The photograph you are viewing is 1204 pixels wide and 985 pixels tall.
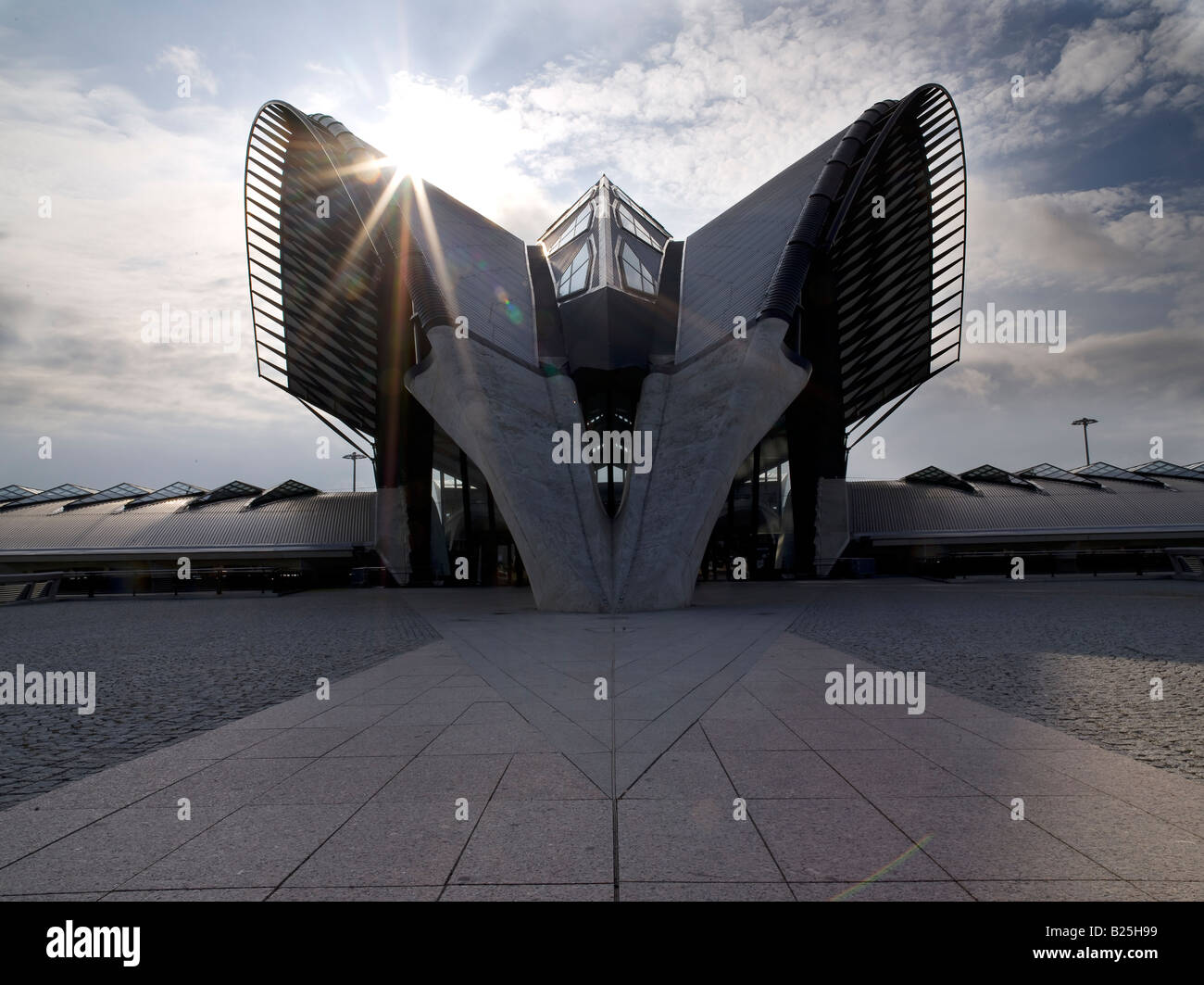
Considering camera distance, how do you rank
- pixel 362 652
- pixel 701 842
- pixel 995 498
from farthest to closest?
pixel 995 498
pixel 362 652
pixel 701 842

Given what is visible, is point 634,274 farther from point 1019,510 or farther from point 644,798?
point 644,798

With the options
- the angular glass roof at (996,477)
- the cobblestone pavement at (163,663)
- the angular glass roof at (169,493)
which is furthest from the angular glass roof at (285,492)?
the angular glass roof at (996,477)

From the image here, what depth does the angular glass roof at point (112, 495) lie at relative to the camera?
42.6 meters

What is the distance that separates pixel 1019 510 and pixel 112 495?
2068 inches

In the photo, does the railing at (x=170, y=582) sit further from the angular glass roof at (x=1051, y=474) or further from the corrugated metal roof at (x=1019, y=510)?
the angular glass roof at (x=1051, y=474)

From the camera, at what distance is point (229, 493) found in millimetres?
43281

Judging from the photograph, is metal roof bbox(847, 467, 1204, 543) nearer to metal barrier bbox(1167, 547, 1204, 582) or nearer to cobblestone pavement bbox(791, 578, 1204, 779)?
metal barrier bbox(1167, 547, 1204, 582)

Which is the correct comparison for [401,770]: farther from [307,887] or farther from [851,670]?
[851,670]

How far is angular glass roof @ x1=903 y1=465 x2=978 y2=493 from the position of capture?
40438 millimetres

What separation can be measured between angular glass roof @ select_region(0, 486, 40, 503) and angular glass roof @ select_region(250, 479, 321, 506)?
15693mm

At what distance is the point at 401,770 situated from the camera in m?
4.82

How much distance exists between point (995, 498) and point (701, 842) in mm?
40994

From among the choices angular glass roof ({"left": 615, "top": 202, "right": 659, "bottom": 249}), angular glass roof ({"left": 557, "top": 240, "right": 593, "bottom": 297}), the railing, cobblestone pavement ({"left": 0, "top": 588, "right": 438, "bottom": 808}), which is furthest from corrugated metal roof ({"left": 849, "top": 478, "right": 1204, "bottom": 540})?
the railing
